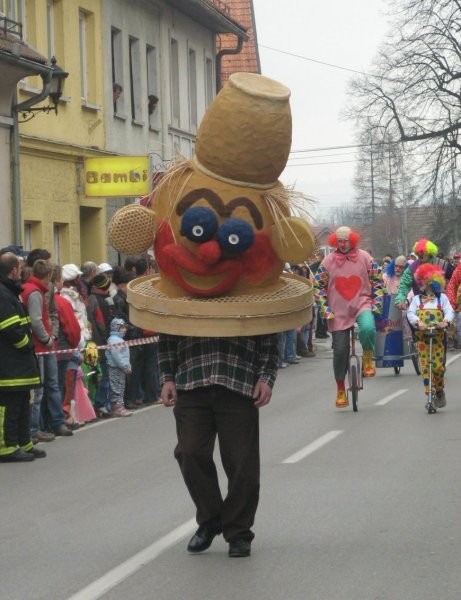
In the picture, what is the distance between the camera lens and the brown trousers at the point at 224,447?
26.1 feet

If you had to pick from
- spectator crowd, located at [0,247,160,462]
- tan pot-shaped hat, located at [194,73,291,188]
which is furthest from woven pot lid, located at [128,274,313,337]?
spectator crowd, located at [0,247,160,462]

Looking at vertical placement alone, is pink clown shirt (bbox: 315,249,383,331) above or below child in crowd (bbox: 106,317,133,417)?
above

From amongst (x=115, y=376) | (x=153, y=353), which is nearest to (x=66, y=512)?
(x=115, y=376)

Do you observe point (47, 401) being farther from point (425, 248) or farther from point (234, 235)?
point (234, 235)

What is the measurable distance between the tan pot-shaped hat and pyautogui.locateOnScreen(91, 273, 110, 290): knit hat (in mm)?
9281

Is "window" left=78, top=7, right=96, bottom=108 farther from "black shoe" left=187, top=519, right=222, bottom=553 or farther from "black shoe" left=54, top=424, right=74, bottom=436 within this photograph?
"black shoe" left=187, top=519, right=222, bottom=553

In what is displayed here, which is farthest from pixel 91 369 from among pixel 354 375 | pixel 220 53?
pixel 220 53

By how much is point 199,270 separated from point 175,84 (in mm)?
28488

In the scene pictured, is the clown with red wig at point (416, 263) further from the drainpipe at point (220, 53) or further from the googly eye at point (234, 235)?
the drainpipe at point (220, 53)

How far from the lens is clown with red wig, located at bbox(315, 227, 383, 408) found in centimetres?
1570

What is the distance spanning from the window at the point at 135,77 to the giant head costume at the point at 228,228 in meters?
24.5

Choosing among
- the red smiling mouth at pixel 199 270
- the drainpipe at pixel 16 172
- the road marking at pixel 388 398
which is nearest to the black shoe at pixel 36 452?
the road marking at pixel 388 398

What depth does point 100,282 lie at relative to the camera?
56.6 feet

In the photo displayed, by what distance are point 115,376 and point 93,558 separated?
9.09 metres
